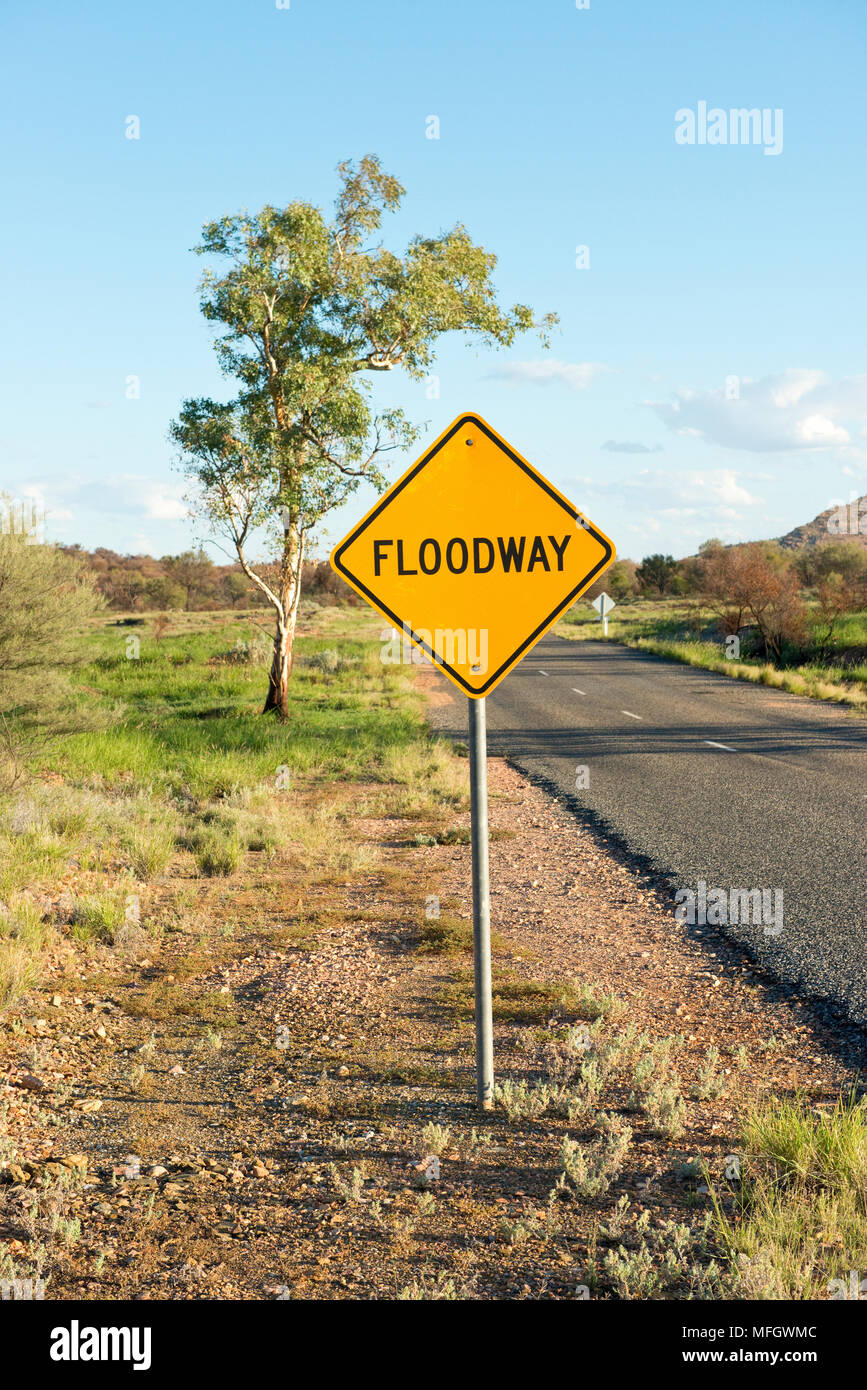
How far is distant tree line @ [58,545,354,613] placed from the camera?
66812 mm

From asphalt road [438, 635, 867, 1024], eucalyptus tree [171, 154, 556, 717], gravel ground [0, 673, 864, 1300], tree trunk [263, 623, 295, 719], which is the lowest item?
gravel ground [0, 673, 864, 1300]

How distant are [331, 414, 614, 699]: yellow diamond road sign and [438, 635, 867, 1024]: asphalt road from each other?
113 inches

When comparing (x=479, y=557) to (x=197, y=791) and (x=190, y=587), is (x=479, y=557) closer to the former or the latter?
(x=197, y=791)

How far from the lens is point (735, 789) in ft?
36.4

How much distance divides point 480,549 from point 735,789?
26.8ft

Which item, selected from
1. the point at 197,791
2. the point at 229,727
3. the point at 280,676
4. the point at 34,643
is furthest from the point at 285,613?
the point at 197,791

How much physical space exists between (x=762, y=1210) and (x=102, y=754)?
10406 mm

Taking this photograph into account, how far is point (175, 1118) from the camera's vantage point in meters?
3.91

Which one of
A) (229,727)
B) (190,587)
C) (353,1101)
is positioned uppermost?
(190,587)

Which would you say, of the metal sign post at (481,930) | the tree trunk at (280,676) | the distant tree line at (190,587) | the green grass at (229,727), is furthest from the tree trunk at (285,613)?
the distant tree line at (190,587)

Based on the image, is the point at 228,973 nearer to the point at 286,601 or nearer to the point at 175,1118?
the point at 175,1118

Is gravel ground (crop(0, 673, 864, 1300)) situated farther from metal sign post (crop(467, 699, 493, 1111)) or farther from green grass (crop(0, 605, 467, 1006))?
green grass (crop(0, 605, 467, 1006))

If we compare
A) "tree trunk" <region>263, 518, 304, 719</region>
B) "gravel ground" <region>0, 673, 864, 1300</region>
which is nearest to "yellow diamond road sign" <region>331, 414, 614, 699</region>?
"gravel ground" <region>0, 673, 864, 1300</region>
